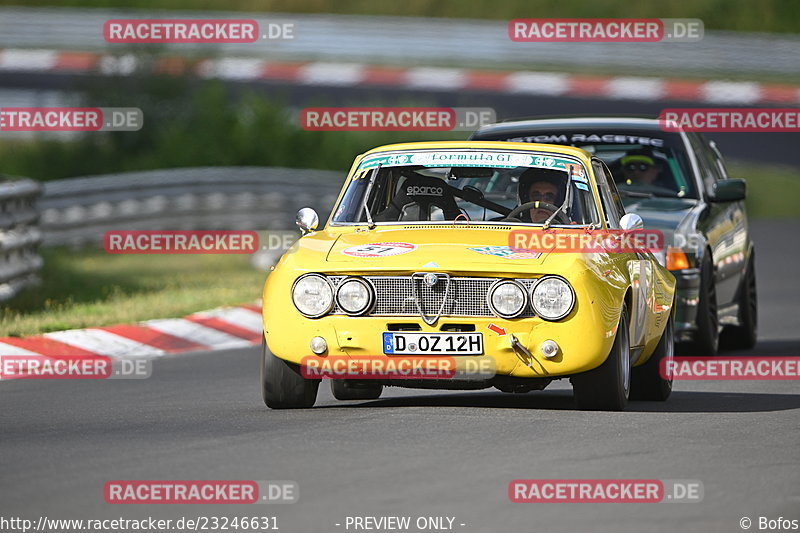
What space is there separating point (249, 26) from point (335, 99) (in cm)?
241

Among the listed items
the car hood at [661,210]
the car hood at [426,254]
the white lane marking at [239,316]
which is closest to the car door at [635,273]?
the car hood at [426,254]

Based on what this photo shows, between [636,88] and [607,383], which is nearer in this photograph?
[607,383]

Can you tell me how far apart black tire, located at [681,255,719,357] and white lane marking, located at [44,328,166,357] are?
390 centimetres

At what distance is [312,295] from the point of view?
28.4 ft

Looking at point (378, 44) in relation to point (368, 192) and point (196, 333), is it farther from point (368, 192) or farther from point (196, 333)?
point (368, 192)

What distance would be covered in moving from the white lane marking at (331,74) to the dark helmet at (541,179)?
2571 centimetres

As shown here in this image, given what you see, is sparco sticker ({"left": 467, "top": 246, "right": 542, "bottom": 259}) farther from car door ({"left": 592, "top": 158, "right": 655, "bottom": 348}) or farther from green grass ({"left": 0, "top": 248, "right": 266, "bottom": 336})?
green grass ({"left": 0, "top": 248, "right": 266, "bottom": 336})

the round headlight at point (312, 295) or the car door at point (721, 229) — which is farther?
the car door at point (721, 229)

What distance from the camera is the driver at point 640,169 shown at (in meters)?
13.2

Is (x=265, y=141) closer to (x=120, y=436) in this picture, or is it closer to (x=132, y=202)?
(x=132, y=202)

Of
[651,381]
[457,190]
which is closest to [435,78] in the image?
[457,190]

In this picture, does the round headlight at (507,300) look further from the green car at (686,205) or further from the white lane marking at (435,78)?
the white lane marking at (435,78)

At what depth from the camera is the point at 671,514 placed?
20.3ft

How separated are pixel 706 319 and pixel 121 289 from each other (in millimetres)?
6443
